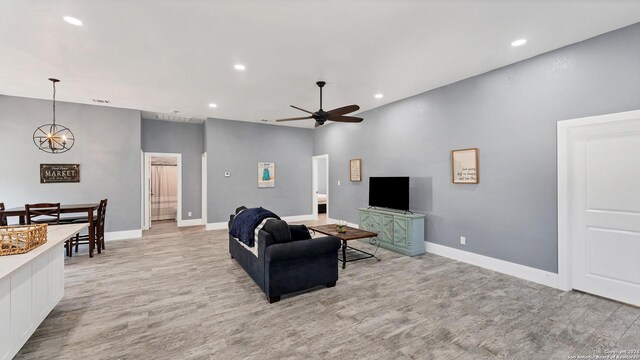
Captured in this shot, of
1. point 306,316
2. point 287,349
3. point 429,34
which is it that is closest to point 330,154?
point 429,34

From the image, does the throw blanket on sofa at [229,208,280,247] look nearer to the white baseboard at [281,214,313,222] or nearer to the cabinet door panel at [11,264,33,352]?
the cabinet door panel at [11,264,33,352]

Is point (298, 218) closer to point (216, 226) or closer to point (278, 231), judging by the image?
point (216, 226)

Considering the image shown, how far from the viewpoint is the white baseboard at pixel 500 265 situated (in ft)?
11.5

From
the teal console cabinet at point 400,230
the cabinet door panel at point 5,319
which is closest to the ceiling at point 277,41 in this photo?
the teal console cabinet at point 400,230

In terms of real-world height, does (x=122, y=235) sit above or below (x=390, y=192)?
below

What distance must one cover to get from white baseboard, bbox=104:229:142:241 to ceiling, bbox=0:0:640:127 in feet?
9.77

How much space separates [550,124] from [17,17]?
603 cm

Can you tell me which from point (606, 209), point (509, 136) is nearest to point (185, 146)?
point (509, 136)

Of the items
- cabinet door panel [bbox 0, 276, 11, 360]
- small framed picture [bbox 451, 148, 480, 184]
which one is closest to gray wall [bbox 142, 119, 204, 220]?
cabinet door panel [bbox 0, 276, 11, 360]

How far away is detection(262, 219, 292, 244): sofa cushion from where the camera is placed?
3148mm

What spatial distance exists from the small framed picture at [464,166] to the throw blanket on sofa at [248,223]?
3.01m

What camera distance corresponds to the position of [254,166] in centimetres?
788

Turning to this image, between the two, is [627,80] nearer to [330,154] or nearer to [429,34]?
[429,34]

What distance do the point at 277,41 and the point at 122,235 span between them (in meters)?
5.70
